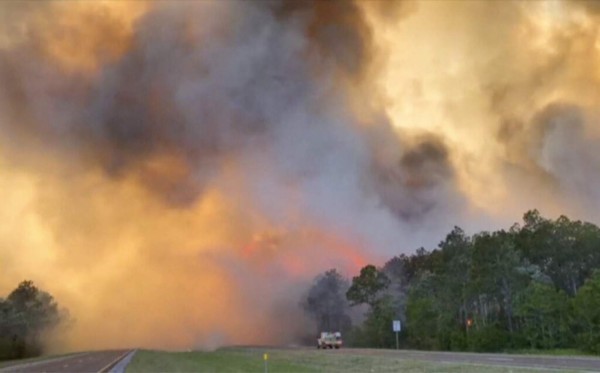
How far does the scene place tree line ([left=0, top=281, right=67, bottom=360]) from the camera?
134 metres

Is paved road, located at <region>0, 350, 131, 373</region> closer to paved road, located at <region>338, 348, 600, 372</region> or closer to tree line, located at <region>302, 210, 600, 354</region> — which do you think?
paved road, located at <region>338, 348, 600, 372</region>

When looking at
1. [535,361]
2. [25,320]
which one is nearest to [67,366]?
[535,361]

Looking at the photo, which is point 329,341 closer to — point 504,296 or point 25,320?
point 504,296

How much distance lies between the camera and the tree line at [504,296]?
7731 cm

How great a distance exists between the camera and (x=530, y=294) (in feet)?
268

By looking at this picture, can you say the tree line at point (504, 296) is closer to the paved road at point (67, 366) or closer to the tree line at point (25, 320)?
the paved road at point (67, 366)

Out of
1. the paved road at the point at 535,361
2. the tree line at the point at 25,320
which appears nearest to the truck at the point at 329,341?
the paved road at the point at 535,361

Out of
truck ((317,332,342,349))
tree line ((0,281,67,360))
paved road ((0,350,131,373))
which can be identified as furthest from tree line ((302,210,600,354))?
tree line ((0,281,67,360))

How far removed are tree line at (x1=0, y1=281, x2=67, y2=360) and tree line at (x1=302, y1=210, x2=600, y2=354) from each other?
67419 mm

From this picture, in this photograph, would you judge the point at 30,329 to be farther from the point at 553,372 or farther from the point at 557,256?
the point at 553,372

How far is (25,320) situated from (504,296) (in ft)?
375

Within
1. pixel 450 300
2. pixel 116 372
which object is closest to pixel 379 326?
pixel 450 300

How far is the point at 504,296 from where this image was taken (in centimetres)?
10019

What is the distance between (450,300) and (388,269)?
66.0 metres
